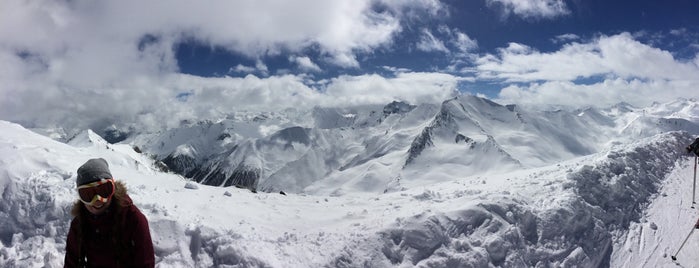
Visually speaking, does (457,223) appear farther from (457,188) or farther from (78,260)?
(78,260)

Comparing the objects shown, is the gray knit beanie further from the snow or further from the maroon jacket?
the snow

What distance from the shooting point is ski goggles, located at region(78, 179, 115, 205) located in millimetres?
5094

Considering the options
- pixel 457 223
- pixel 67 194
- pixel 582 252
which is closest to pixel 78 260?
pixel 67 194

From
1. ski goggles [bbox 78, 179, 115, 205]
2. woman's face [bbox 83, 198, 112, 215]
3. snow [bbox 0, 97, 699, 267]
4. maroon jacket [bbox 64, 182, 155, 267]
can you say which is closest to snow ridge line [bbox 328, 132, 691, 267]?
snow [bbox 0, 97, 699, 267]

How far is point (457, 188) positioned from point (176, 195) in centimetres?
1364

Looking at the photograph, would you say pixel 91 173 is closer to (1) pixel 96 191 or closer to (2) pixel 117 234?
(1) pixel 96 191

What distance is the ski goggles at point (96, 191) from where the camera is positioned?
16.7 feet

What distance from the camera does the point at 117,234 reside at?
17.2ft

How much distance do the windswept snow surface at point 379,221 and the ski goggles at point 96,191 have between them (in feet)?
28.6

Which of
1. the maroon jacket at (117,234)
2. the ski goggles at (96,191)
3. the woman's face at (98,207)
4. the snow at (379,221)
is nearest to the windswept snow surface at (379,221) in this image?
the snow at (379,221)

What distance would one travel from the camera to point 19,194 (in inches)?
547

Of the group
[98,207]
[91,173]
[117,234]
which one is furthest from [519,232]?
[91,173]

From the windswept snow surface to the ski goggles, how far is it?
872cm

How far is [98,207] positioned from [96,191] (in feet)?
0.58
